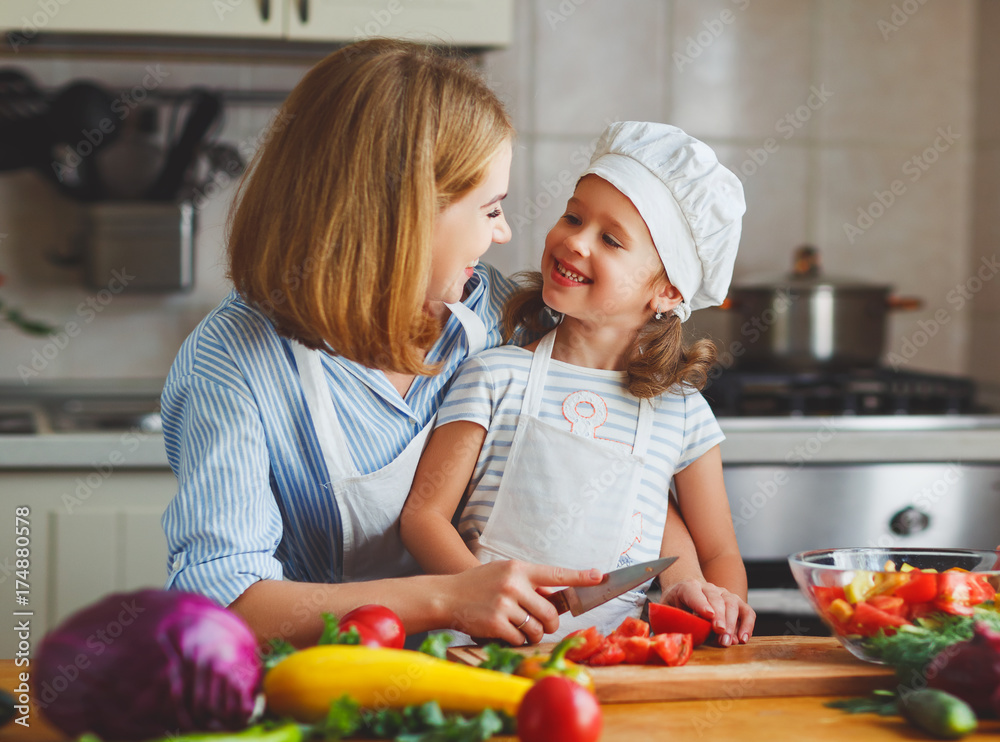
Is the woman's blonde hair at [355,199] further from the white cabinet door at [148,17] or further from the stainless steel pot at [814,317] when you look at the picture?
the stainless steel pot at [814,317]

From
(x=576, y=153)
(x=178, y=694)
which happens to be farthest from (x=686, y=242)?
(x=576, y=153)

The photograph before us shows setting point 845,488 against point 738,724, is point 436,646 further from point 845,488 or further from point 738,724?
point 845,488

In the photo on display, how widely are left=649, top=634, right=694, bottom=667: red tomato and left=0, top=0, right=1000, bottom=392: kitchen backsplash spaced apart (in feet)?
4.90

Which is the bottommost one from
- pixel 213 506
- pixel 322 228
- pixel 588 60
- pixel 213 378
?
pixel 213 506

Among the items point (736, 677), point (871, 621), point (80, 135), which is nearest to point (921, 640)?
point (871, 621)

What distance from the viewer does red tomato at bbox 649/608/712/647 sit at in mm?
974

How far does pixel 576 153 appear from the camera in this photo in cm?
230

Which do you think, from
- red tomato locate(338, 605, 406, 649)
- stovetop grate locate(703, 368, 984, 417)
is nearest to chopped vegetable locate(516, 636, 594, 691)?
red tomato locate(338, 605, 406, 649)

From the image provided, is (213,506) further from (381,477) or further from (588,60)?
(588,60)

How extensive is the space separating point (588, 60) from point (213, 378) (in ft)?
5.09

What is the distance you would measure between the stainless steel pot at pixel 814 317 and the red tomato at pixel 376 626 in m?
1.39

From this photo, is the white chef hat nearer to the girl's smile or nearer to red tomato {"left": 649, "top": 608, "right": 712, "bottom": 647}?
the girl's smile

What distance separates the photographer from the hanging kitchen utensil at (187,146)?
206 centimetres

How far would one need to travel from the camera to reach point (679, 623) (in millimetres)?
981
